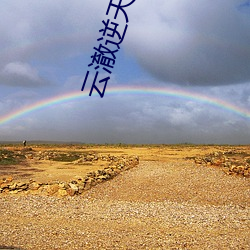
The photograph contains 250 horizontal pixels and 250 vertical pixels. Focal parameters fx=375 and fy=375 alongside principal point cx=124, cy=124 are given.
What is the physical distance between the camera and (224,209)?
15477 mm

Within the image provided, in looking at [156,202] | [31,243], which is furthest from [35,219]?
[156,202]

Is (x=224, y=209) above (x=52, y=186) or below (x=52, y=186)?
above

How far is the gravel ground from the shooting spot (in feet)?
34.6

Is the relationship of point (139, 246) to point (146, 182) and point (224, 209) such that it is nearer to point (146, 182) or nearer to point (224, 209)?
point (224, 209)

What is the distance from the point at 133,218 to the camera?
1348 centimetres

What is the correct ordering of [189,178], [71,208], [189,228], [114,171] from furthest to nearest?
[114,171] → [189,178] → [71,208] → [189,228]

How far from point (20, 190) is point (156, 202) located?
695 centimetres

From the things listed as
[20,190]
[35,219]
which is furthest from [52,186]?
[35,219]

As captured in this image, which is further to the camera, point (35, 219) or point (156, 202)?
point (156, 202)

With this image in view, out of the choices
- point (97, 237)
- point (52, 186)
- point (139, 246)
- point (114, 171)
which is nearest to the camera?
point (139, 246)

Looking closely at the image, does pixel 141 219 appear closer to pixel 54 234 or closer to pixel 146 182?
pixel 54 234

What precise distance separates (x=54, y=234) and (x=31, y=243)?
0.98m

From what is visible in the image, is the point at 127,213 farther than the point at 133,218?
Yes

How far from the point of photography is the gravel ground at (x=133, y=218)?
34.6 feet
